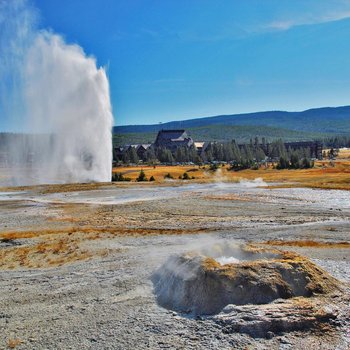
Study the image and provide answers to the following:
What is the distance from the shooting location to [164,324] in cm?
1427

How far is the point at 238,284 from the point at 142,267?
273 inches

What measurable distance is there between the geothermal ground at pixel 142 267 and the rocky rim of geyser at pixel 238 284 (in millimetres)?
413

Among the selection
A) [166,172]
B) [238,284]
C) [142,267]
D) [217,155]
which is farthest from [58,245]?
[217,155]

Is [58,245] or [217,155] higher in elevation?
[217,155]

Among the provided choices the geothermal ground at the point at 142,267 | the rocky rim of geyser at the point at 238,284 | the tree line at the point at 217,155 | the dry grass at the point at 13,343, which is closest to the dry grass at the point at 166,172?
the tree line at the point at 217,155

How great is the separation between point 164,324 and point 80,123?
7066 cm

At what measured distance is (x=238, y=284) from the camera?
49.3 ft

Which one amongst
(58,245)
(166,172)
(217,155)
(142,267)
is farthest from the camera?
(217,155)

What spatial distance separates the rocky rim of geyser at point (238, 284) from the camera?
585 inches

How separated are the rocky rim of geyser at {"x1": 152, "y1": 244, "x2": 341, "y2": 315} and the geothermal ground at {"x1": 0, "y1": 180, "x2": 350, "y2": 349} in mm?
413

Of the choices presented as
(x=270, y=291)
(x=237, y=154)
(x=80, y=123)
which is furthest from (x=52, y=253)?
(x=237, y=154)

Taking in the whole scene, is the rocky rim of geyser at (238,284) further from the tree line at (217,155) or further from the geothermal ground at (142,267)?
the tree line at (217,155)

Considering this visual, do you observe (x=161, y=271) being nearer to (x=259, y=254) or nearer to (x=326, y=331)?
(x=259, y=254)

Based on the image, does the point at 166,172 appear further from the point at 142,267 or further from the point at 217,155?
the point at 142,267
